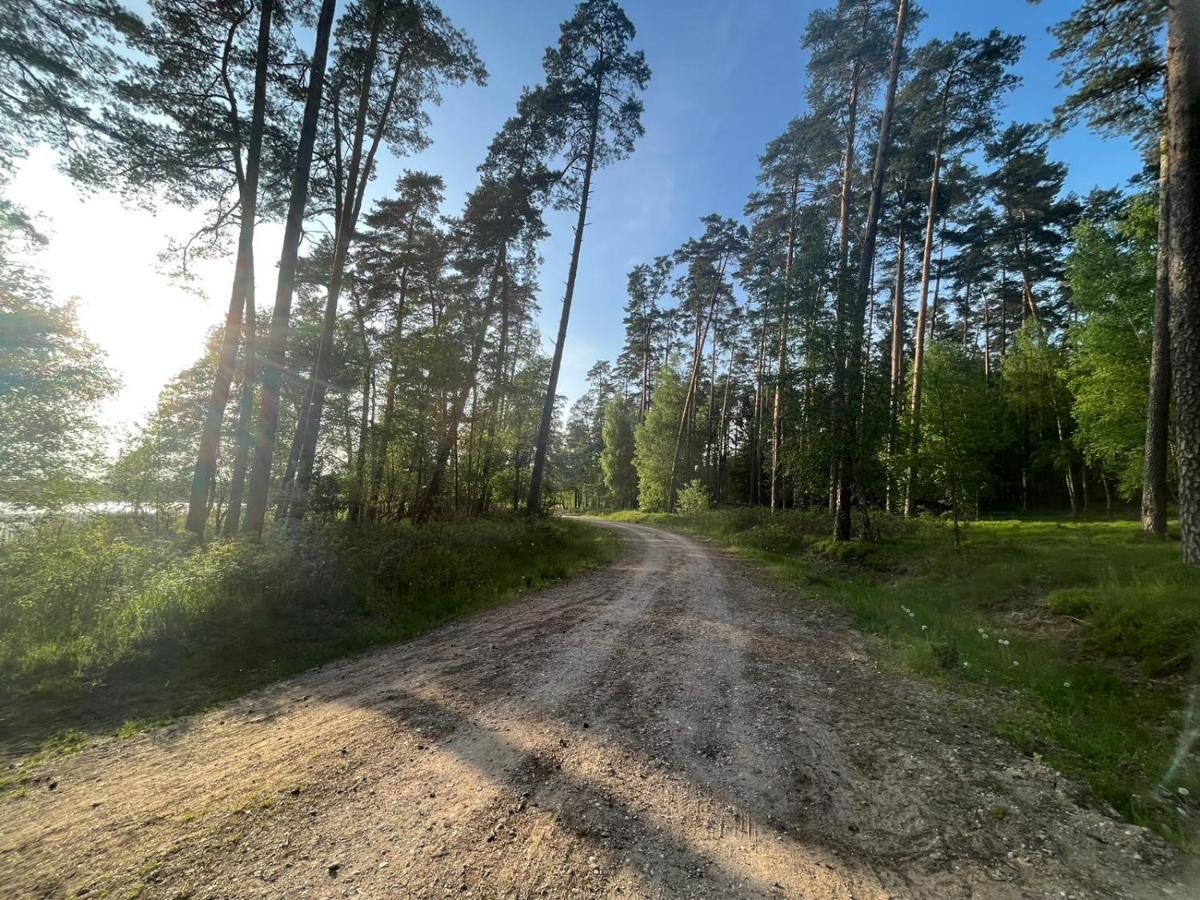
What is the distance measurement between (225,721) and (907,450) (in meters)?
15.7

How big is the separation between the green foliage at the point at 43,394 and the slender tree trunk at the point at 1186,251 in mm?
18113

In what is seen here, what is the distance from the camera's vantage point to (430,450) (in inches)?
675

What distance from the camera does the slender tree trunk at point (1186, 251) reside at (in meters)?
6.59

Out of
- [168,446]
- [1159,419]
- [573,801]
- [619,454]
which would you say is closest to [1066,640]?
[573,801]

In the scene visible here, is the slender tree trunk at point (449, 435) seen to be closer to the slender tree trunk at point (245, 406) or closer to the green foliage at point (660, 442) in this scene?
the slender tree trunk at point (245, 406)

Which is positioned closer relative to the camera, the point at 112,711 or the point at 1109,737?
the point at 1109,737

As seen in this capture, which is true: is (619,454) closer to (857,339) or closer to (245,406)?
(857,339)

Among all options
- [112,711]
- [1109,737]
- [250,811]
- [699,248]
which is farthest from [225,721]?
[699,248]

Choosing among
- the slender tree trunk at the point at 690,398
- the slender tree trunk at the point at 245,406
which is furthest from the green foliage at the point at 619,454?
the slender tree trunk at the point at 245,406

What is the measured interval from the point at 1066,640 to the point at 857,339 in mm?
8772

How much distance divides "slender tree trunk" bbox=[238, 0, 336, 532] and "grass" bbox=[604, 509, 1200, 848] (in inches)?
493

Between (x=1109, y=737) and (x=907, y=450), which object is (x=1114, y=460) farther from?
(x=1109, y=737)

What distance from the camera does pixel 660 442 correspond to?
1391 inches

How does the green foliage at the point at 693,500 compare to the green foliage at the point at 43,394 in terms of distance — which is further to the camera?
the green foliage at the point at 693,500
